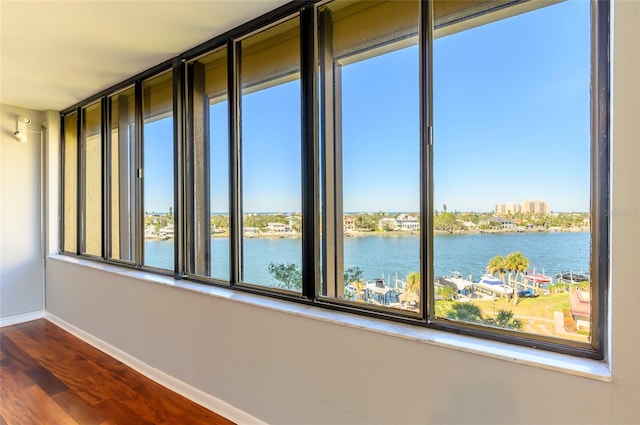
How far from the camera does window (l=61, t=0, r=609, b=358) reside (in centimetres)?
125

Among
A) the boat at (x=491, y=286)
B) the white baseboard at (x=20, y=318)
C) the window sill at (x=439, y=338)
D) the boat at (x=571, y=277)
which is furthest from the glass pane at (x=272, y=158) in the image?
the white baseboard at (x=20, y=318)

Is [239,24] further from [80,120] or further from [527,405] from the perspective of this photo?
[80,120]

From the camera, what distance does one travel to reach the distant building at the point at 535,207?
4.24 ft

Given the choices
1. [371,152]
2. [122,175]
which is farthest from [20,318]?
[371,152]

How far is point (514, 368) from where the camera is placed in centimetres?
120

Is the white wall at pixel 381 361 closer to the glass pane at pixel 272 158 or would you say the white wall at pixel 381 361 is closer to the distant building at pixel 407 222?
the glass pane at pixel 272 158

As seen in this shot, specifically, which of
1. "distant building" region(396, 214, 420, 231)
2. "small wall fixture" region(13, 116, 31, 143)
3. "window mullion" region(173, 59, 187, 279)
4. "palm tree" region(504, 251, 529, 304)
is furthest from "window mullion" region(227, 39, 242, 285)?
"small wall fixture" region(13, 116, 31, 143)

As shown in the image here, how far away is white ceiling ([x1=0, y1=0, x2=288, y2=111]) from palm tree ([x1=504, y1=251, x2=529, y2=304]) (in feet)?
6.09

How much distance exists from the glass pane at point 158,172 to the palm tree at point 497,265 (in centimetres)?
229

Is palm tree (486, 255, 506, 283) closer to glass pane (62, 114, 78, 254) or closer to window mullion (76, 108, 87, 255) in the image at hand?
window mullion (76, 108, 87, 255)

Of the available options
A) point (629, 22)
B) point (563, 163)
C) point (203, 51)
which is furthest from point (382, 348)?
point (203, 51)

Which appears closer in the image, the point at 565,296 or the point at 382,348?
the point at 565,296

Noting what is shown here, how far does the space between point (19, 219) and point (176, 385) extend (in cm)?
317

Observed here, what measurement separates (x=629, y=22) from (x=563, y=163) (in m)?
0.48
